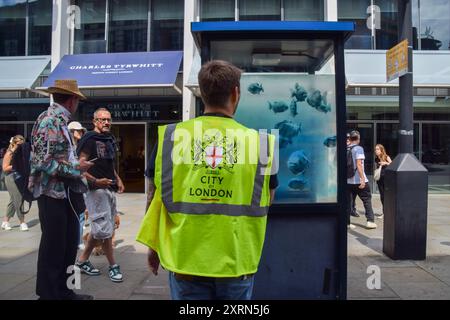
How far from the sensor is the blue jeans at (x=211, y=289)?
1.94 meters

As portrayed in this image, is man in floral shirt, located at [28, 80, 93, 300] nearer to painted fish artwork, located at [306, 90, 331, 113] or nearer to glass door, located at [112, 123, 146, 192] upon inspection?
painted fish artwork, located at [306, 90, 331, 113]

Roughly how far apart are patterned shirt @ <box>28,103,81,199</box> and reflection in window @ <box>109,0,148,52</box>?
10.5 m

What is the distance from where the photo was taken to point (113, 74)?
1241 centimetres

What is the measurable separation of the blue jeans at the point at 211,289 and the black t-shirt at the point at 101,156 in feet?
10.0

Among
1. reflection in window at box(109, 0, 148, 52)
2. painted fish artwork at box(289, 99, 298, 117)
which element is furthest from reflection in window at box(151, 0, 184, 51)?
painted fish artwork at box(289, 99, 298, 117)

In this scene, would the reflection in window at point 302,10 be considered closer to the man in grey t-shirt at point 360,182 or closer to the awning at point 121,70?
the awning at point 121,70

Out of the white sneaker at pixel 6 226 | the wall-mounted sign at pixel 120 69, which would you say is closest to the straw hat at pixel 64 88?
the white sneaker at pixel 6 226

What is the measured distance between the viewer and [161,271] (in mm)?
5129

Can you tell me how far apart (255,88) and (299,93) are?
406 millimetres

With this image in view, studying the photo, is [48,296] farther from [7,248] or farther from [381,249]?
[381,249]

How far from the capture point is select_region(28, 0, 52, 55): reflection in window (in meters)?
14.0

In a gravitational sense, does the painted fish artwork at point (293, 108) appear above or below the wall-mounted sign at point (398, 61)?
below
